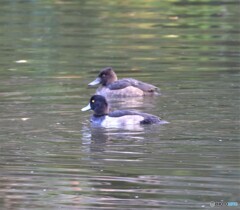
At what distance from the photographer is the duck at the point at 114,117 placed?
15.1 meters

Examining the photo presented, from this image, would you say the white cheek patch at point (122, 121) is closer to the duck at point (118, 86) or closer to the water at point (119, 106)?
the water at point (119, 106)

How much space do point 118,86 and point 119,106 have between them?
91 centimetres

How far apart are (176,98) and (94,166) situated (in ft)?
15.5

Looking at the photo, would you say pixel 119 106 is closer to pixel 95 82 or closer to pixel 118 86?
pixel 118 86

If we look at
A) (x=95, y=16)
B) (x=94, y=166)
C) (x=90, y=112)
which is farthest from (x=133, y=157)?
(x=95, y=16)

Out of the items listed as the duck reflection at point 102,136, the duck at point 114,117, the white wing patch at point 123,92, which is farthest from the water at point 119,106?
the white wing patch at point 123,92

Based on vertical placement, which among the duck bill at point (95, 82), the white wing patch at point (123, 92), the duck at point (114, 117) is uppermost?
the duck at point (114, 117)

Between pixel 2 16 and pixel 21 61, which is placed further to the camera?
pixel 2 16

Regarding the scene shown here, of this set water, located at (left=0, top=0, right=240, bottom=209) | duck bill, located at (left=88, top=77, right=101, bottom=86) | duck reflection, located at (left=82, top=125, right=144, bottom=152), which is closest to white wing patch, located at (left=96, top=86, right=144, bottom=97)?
duck bill, located at (left=88, top=77, right=101, bottom=86)

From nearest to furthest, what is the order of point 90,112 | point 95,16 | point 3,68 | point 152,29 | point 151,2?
1. point 90,112
2. point 3,68
3. point 152,29
4. point 95,16
5. point 151,2

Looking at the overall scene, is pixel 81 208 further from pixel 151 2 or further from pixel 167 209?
pixel 151 2

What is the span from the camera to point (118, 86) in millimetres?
18625

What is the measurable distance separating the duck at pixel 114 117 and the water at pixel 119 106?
7.8 inches

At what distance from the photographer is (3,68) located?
2080 centimetres
